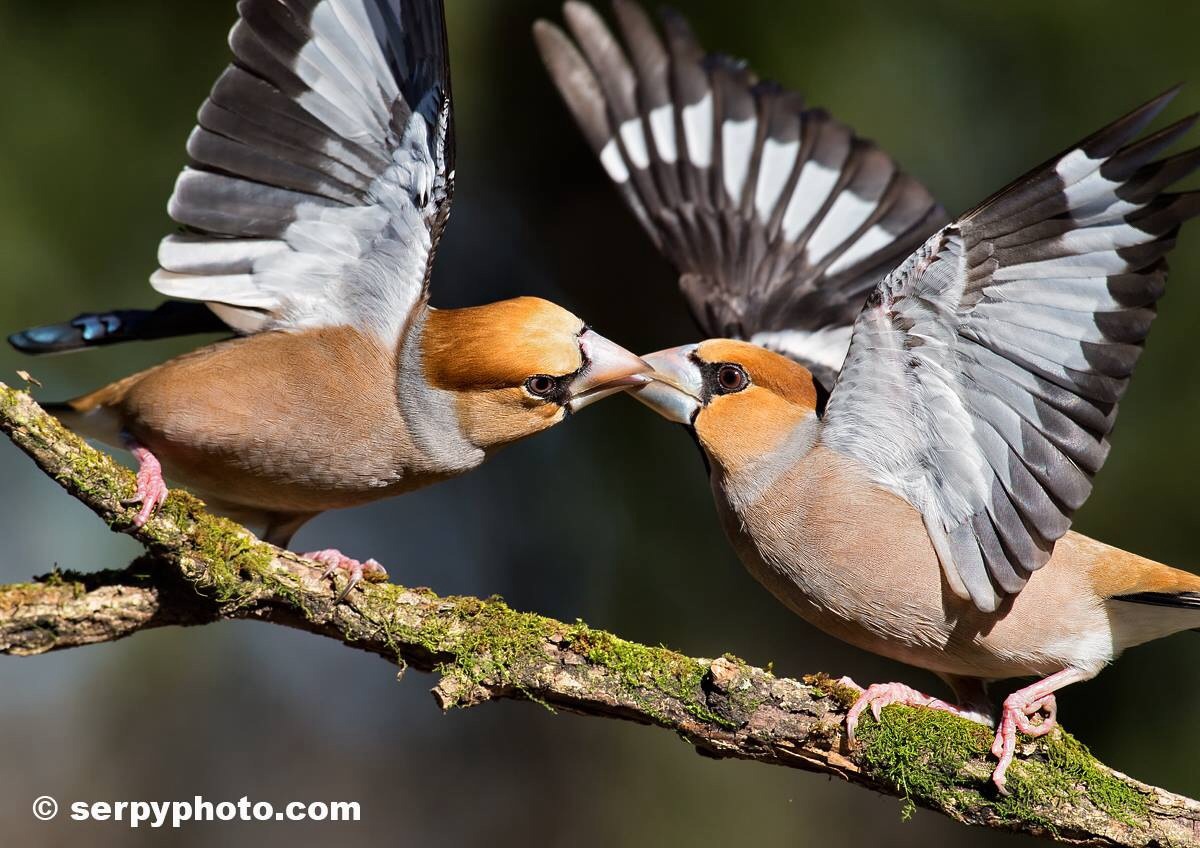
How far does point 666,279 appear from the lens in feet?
26.6

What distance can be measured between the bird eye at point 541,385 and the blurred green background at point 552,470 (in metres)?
3.69

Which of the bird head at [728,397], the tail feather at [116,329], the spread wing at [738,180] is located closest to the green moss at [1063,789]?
the bird head at [728,397]

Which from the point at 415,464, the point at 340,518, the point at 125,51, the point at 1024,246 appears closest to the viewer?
the point at 1024,246

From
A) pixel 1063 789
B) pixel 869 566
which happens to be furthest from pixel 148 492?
pixel 1063 789

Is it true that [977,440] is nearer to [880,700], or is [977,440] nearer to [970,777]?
[880,700]

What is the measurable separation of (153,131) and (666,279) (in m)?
3.59

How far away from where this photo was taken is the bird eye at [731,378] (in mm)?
4113

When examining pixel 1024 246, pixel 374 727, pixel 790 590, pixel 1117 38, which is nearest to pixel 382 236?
pixel 790 590

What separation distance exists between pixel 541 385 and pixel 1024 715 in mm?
1922

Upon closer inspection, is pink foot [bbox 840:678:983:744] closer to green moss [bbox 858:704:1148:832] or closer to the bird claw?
green moss [bbox 858:704:1148:832]

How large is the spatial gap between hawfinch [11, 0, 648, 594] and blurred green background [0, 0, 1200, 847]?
3.45 metres

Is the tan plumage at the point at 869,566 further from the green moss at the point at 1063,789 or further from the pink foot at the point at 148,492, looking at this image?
the pink foot at the point at 148,492

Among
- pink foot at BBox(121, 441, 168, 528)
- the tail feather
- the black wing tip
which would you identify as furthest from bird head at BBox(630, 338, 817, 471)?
the tail feather

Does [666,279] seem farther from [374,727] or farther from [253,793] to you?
[253,793]
